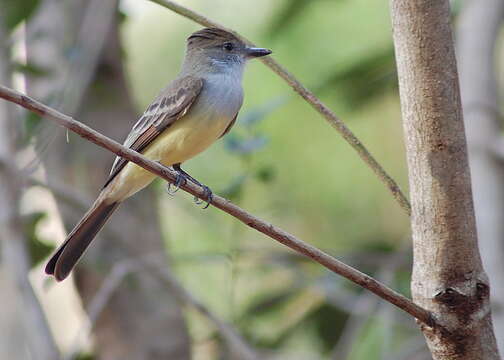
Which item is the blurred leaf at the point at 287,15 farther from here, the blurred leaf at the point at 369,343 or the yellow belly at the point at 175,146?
the blurred leaf at the point at 369,343

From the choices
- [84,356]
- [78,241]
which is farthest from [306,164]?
[78,241]

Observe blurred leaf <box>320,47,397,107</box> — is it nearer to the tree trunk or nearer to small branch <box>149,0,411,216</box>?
the tree trunk

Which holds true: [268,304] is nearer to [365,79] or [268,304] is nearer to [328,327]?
[328,327]

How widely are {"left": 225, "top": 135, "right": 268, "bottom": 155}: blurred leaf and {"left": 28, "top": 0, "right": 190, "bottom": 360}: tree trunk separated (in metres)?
1.08

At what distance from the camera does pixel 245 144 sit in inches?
144

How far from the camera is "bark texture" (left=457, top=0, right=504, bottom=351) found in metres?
3.60

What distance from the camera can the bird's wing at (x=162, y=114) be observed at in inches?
133

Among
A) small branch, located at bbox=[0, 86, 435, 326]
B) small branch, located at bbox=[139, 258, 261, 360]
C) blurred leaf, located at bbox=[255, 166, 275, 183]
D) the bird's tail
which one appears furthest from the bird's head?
small branch, located at bbox=[0, 86, 435, 326]

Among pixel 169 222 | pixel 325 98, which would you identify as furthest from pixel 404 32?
pixel 169 222

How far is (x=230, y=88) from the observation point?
3564 millimetres

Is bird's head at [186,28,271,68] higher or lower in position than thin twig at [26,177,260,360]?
higher

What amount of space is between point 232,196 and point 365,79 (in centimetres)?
165

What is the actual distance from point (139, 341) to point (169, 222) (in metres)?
2.25

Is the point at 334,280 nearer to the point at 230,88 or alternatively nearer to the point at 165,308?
the point at 165,308
